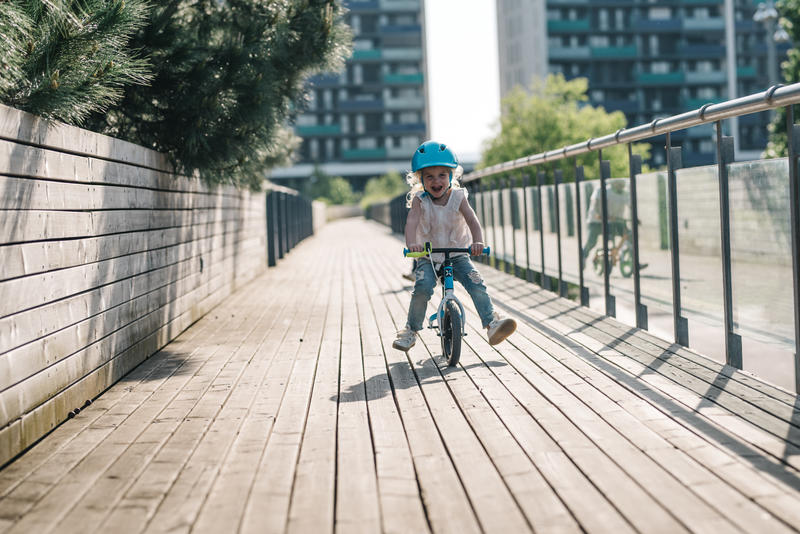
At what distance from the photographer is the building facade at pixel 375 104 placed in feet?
271

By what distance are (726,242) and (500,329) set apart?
141 centimetres

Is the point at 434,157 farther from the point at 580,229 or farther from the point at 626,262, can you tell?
the point at 580,229

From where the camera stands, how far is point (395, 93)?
83.2 meters

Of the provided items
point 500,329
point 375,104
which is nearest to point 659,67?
point 375,104

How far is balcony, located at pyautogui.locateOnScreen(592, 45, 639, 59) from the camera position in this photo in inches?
2940

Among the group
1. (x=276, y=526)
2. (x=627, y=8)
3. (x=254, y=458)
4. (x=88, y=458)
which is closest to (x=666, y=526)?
(x=276, y=526)

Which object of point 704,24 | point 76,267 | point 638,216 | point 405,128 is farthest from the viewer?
point 405,128

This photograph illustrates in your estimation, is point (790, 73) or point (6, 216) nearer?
point (6, 216)

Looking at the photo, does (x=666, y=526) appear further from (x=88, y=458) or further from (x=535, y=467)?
(x=88, y=458)

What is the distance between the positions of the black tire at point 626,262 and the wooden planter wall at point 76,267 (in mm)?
3573

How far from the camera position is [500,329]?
17.9 ft

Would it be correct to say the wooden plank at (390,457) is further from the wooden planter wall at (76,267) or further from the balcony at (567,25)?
the balcony at (567,25)

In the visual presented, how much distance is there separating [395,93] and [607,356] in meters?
79.5

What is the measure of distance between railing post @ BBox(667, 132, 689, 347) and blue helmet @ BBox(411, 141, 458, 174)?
4.68ft
